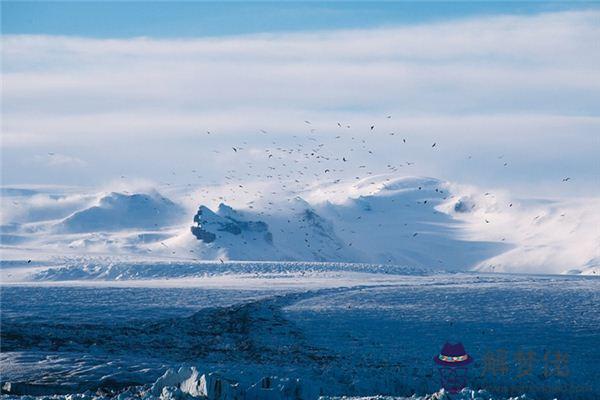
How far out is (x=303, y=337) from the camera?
95.9 ft

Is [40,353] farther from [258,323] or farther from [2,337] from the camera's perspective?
[258,323]

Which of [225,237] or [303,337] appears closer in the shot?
[303,337]

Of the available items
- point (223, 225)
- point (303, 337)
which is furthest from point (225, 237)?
point (303, 337)

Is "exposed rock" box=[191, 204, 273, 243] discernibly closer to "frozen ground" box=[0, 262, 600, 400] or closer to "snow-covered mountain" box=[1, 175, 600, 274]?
"snow-covered mountain" box=[1, 175, 600, 274]

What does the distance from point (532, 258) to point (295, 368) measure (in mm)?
178314

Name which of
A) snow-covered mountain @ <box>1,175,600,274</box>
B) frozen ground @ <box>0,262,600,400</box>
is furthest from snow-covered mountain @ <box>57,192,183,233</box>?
frozen ground @ <box>0,262,600,400</box>

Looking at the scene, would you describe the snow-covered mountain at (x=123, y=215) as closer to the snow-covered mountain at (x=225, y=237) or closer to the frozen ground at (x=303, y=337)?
the snow-covered mountain at (x=225, y=237)

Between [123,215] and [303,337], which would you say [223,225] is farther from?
[303,337]

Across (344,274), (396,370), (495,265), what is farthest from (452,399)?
(495,265)

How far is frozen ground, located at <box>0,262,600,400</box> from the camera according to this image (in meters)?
23.0

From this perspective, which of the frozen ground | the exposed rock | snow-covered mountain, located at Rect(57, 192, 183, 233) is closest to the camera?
the frozen ground

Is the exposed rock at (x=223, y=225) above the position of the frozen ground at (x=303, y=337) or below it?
above

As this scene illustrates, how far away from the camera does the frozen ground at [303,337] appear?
23.0 m

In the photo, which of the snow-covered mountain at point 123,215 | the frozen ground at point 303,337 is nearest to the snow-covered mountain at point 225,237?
the snow-covered mountain at point 123,215
